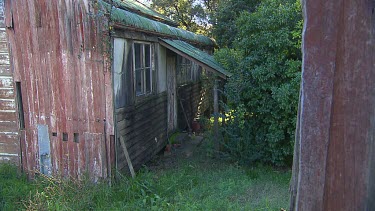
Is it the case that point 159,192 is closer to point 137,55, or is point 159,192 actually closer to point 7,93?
point 137,55

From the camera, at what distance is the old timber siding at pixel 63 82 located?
5570 millimetres

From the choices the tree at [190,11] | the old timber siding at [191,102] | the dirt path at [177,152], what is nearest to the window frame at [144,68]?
the dirt path at [177,152]

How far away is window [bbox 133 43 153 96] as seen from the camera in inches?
281

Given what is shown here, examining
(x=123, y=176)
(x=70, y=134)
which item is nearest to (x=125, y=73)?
(x=70, y=134)

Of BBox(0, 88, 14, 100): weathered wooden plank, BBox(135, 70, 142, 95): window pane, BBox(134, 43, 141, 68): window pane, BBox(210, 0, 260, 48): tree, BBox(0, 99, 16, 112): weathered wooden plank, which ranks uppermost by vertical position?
BBox(210, 0, 260, 48): tree

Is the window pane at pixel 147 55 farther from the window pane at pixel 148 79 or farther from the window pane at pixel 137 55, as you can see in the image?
the window pane at pixel 137 55

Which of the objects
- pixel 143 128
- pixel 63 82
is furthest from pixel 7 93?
pixel 143 128

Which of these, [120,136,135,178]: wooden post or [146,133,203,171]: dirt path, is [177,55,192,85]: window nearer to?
[146,133,203,171]: dirt path

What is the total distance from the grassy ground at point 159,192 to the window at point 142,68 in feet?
6.65

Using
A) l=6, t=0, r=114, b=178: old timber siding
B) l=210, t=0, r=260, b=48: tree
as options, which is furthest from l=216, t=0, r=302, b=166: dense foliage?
l=210, t=0, r=260, b=48: tree

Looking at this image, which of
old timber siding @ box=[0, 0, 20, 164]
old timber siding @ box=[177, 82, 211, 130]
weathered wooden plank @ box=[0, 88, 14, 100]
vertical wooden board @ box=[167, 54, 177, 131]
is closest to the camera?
old timber siding @ box=[0, 0, 20, 164]

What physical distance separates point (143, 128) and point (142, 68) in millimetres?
1367

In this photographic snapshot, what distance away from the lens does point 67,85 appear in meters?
5.83

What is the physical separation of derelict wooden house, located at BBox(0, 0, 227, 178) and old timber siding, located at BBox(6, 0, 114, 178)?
2 cm
